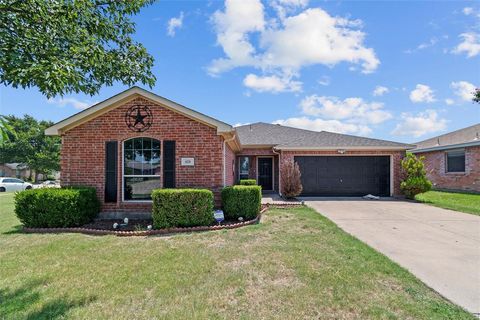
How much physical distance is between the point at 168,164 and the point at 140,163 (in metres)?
0.97

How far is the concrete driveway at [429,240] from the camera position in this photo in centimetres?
372

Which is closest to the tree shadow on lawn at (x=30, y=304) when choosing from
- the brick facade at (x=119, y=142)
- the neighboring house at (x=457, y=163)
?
the brick facade at (x=119, y=142)

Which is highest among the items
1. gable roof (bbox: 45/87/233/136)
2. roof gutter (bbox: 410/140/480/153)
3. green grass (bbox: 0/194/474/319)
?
gable roof (bbox: 45/87/233/136)

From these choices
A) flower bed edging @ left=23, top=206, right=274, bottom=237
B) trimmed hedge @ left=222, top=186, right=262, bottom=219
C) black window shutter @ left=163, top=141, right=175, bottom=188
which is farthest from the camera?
black window shutter @ left=163, top=141, right=175, bottom=188

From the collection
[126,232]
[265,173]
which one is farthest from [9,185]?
[126,232]

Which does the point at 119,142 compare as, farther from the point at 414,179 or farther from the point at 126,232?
the point at 414,179

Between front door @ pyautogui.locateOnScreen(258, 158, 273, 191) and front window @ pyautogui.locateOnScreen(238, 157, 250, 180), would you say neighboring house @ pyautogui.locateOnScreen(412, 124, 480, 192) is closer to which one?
front door @ pyautogui.locateOnScreen(258, 158, 273, 191)

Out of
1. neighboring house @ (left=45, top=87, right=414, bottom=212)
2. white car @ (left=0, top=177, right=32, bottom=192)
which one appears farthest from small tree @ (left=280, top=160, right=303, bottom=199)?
white car @ (left=0, top=177, right=32, bottom=192)

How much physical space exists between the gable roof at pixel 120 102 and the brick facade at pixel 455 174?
16.4 m

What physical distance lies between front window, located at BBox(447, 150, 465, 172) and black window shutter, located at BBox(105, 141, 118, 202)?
66.0 feet

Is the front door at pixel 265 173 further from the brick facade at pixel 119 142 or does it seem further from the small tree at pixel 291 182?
the brick facade at pixel 119 142

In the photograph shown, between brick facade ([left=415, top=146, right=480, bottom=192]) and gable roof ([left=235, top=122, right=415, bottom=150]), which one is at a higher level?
gable roof ([left=235, top=122, right=415, bottom=150])

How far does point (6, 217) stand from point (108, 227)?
513cm

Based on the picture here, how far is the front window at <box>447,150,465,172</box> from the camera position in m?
16.6
